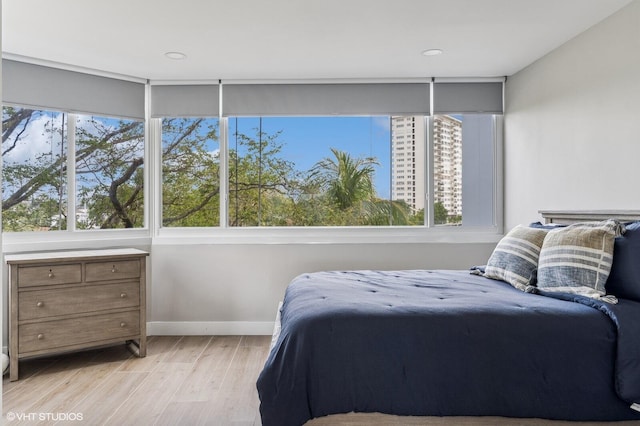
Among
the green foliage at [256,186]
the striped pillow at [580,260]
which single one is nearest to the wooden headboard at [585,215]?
the striped pillow at [580,260]

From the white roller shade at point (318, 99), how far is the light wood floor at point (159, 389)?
2.15 meters

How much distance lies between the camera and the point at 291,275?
3963 mm

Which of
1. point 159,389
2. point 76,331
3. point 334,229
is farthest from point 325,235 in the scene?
point 76,331

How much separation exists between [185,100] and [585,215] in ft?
11.2

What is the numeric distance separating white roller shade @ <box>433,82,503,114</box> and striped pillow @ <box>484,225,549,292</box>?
1.57 m

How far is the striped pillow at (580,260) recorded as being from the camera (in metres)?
2.17

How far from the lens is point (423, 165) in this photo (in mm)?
4090

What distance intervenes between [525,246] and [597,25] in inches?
61.7

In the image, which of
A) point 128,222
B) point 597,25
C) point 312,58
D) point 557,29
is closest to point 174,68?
point 312,58

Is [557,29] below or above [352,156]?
above

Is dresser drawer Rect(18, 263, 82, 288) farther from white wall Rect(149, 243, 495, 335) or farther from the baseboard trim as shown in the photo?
the baseboard trim

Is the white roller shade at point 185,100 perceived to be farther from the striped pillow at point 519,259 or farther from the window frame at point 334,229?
the striped pillow at point 519,259

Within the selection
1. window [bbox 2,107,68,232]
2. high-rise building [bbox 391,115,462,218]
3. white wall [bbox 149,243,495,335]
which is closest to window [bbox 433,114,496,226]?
high-rise building [bbox 391,115,462,218]

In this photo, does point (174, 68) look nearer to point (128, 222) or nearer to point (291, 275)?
point (128, 222)
